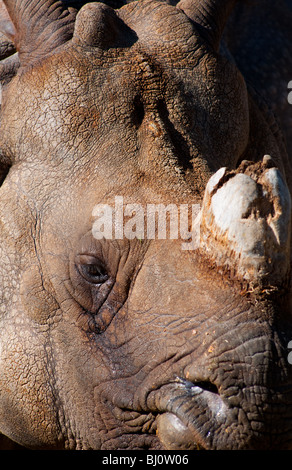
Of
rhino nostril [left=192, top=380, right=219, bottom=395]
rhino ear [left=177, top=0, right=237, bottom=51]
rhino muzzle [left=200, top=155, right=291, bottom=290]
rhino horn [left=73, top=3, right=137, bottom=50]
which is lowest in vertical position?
rhino nostril [left=192, top=380, right=219, bottom=395]

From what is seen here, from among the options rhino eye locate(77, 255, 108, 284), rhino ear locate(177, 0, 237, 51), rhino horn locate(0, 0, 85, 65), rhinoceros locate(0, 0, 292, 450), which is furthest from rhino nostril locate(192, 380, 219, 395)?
rhino ear locate(177, 0, 237, 51)

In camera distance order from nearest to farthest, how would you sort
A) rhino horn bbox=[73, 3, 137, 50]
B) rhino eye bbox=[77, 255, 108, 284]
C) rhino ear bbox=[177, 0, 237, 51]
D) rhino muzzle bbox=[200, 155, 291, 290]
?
rhino muzzle bbox=[200, 155, 291, 290] → rhino eye bbox=[77, 255, 108, 284] → rhino horn bbox=[73, 3, 137, 50] → rhino ear bbox=[177, 0, 237, 51]

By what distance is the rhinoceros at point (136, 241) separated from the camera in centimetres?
278

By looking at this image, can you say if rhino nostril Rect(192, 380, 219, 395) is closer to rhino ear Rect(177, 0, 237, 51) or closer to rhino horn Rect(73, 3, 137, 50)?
rhino horn Rect(73, 3, 137, 50)

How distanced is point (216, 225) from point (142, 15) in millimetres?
1706

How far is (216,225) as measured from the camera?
9.02 ft

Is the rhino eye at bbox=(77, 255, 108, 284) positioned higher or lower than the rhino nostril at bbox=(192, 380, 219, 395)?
higher

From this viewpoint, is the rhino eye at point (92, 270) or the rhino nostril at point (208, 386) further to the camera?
the rhino eye at point (92, 270)

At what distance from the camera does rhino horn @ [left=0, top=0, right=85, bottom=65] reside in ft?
11.9

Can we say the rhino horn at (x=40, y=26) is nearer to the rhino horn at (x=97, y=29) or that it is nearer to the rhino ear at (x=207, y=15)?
the rhino horn at (x=97, y=29)

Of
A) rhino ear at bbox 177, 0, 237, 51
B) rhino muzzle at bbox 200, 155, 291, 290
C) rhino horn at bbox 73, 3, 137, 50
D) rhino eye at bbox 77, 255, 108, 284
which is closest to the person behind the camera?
rhino muzzle at bbox 200, 155, 291, 290

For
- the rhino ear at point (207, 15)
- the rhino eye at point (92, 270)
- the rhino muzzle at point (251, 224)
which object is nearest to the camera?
the rhino muzzle at point (251, 224)

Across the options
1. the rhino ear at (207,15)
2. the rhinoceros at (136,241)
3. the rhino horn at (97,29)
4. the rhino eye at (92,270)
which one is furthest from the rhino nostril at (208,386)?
the rhino ear at (207,15)

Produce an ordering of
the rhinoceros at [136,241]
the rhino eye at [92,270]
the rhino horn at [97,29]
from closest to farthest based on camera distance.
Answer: the rhinoceros at [136,241] < the rhino eye at [92,270] < the rhino horn at [97,29]
